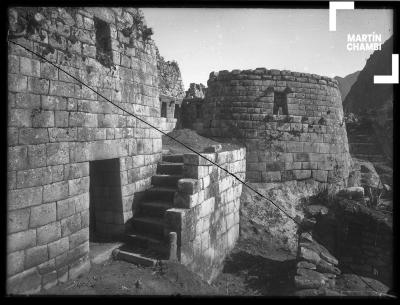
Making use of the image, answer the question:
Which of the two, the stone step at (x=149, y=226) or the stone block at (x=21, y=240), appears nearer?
the stone block at (x=21, y=240)

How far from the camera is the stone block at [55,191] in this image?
175 inches

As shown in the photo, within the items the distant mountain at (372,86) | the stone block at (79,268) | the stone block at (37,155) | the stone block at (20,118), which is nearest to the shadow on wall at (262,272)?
the stone block at (79,268)

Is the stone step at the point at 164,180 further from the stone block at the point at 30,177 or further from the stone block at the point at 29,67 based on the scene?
the stone block at the point at 29,67

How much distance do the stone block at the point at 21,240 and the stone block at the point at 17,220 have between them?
7 centimetres

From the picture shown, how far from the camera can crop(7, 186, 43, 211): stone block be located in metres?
3.95

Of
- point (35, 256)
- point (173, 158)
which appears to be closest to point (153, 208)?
point (173, 158)

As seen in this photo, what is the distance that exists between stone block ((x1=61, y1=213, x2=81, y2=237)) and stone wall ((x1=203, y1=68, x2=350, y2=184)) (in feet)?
22.1

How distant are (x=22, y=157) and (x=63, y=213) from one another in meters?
1.18

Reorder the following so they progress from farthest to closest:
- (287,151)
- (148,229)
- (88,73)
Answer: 1. (287,151)
2. (148,229)
3. (88,73)

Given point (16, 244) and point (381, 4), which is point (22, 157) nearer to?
point (16, 244)

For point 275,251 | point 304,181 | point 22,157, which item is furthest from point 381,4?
point 304,181

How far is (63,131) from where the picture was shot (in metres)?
4.77

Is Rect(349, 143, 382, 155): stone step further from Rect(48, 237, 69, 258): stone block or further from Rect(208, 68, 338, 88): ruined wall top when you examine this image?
Rect(48, 237, 69, 258): stone block

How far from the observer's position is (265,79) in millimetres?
11133
